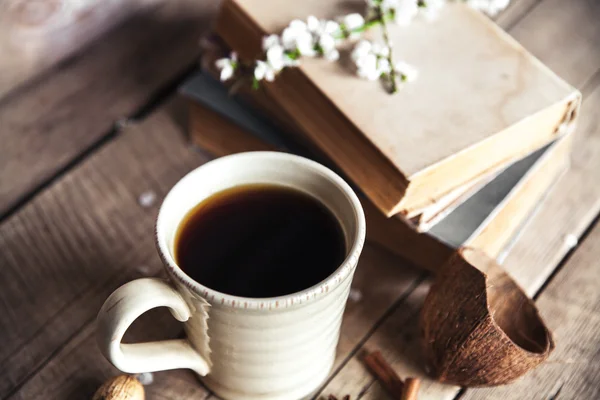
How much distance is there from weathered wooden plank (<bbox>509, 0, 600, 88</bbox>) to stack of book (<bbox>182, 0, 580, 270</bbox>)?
0.18 meters

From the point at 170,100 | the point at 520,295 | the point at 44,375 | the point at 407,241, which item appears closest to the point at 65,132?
the point at 170,100

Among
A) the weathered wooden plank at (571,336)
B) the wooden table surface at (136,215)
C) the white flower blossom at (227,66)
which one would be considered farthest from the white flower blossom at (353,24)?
the weathered wooden plank at (571,336)

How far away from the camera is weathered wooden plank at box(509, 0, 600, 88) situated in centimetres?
87

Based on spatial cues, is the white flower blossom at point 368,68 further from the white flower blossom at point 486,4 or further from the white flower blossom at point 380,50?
the white flower blossom at point 486,4

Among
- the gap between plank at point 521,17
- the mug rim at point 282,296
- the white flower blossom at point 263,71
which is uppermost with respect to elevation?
the white flower blossom at point 263,71

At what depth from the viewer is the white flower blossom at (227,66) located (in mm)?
694

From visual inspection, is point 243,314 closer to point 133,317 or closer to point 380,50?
point 133,317

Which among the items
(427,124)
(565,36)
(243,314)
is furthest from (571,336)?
(565,36)

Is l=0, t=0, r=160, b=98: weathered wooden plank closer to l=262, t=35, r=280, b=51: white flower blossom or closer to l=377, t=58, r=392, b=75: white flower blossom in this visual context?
l=262, t=35, r=280, b=51: white flower blossom

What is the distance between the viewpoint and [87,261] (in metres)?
0.67

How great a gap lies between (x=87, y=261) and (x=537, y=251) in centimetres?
48

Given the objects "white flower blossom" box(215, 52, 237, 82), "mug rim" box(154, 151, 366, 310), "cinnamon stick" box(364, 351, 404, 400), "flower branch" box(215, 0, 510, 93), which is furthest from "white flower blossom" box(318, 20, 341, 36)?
"cinnamon stick" box(364, 351, 404, 400)

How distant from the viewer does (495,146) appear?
0.64 meters

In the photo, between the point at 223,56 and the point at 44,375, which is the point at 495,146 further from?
the point at 44,375
